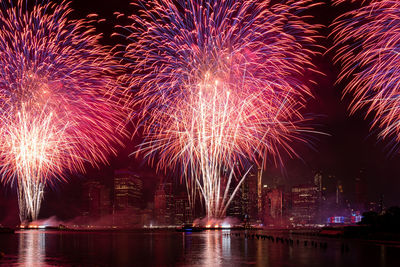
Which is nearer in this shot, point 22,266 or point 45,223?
→ point 22,266

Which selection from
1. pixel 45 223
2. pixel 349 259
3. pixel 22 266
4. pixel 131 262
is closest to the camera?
pixel 22 266

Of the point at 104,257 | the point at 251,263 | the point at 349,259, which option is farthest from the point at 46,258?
the point at 349,259

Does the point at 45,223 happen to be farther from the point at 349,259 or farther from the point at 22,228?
the point at 349,259

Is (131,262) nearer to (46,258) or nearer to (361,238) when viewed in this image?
(46,258)

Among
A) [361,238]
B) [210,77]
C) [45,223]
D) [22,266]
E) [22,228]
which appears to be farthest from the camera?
[45,223]

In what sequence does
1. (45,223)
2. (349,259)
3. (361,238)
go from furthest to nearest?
(45,223), (361,238), (349,259)

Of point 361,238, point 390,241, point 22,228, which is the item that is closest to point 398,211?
point 361,238

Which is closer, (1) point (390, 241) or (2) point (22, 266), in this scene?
(2) point (22, 266)

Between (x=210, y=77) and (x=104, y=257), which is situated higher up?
(x=210, y=77)

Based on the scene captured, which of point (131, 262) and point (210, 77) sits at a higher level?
point (210, 77)
